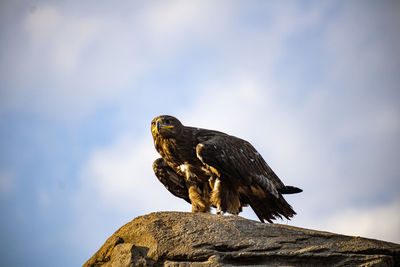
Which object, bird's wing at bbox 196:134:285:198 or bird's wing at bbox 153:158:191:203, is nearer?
bird's wing at bbox 196:134:285:198

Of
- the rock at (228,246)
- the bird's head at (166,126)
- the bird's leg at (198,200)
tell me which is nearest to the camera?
the rock at (228,246)

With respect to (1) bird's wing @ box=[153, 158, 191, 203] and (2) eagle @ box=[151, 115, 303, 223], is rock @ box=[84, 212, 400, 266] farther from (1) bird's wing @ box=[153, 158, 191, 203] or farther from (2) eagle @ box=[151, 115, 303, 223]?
(1) bird's wing @ box=[153, 158, 191, 203]

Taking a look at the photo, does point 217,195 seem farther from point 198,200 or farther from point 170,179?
point 170,179

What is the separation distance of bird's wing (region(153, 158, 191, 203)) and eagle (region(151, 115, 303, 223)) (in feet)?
0.99

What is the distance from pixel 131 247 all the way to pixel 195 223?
0.99 metres

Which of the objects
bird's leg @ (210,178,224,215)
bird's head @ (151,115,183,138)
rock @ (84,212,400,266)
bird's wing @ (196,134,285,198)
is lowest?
rock @ (84,212,400,266)

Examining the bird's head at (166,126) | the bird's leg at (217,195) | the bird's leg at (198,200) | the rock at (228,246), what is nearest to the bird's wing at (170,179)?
the bird's leg at (198,200)

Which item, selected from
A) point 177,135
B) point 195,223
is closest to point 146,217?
point 195,223

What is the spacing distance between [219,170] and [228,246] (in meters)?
2.47

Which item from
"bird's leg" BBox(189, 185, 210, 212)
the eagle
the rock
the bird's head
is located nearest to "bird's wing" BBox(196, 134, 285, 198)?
the eagle

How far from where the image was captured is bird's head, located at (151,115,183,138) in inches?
353

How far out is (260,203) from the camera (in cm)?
939

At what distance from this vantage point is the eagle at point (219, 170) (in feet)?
28.9

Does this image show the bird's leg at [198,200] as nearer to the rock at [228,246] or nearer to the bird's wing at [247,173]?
the bird's wing at [247,173]
